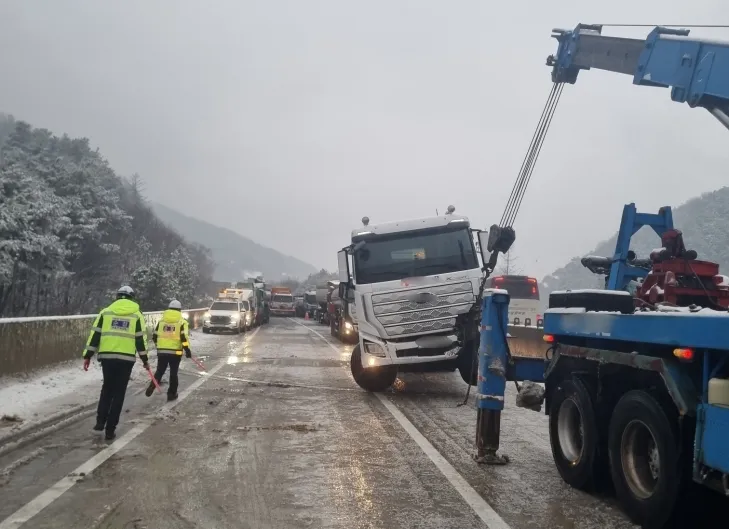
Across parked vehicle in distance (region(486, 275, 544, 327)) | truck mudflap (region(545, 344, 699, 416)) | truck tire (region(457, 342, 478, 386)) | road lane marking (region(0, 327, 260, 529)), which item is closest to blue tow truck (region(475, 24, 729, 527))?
truck mudflap (region(545, 344, 699, 416))

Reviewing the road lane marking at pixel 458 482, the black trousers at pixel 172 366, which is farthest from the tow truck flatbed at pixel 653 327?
the black trousers at pixel 172 366

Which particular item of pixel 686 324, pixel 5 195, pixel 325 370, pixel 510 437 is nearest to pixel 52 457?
pixel 510 437

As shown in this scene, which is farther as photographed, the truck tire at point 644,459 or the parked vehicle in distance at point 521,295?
the parked vehicle in distance at point 521,295

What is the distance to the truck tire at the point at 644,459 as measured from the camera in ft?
16.0

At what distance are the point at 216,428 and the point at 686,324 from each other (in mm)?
6620

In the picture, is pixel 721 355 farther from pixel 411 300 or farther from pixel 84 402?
pixel 84 402

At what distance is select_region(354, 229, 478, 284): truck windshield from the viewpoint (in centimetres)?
1298

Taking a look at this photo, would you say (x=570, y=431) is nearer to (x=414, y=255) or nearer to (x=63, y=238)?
(x=414, y=255)

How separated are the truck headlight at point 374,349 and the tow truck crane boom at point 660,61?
5.35 m

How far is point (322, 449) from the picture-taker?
8.13m

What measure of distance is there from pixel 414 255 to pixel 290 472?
Result: 666 cm

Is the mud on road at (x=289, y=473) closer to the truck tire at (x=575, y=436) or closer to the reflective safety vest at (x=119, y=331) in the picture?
the truck tire at (x=575, y=436)

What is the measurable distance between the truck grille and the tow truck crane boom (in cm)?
404

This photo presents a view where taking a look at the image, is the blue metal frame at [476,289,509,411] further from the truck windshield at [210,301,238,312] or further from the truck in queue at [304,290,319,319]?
the truck in queue at [304,290,319,319]
